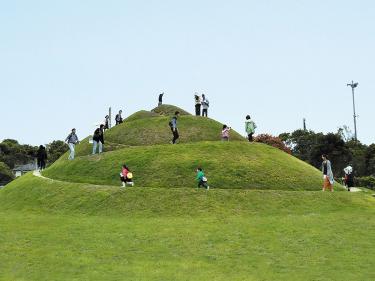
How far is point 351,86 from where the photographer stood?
324 feet

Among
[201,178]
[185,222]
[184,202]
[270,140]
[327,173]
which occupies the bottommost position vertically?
[185,222]

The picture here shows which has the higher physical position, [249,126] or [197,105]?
[197,105]

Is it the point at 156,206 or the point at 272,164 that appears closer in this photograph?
the point at 156,206

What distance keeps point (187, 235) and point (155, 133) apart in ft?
84.4

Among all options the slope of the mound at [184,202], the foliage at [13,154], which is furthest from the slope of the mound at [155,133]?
the foliage at [13,154]

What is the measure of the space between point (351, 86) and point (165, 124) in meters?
64.0

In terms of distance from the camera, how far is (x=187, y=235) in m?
20.2

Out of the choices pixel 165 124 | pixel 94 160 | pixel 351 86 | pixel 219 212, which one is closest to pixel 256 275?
pixel 219 212

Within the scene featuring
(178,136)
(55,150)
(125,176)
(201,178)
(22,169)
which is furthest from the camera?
(22,169)

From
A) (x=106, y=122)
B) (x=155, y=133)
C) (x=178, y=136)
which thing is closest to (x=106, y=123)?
(x=106, y=122)

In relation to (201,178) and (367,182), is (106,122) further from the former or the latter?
(367,182)

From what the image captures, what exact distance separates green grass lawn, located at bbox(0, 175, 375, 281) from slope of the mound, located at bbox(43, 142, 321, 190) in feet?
11.3

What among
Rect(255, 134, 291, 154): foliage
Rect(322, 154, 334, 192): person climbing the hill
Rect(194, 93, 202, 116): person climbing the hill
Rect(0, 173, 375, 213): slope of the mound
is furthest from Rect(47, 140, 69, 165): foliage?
Rect(322, 154, 334, 192): person climbing the hill

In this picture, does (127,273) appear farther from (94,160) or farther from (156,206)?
(94,160)
